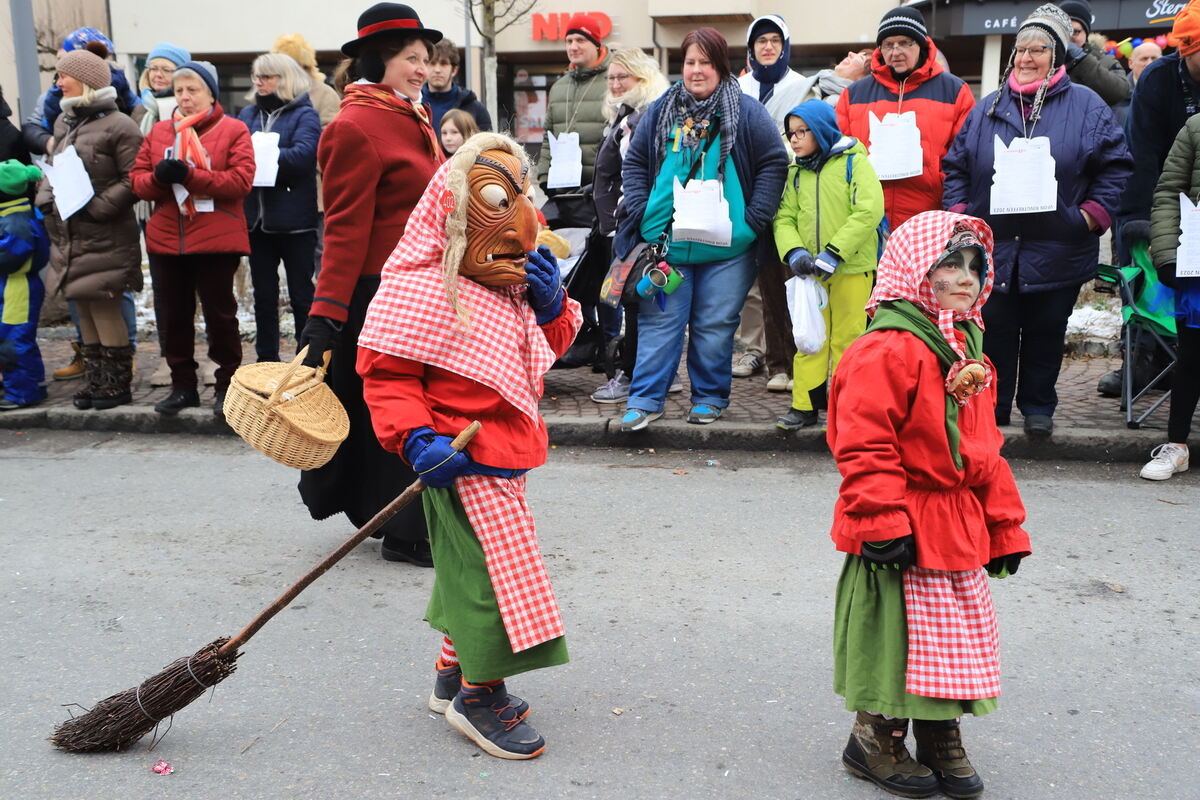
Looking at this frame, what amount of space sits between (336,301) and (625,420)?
8.63 feet

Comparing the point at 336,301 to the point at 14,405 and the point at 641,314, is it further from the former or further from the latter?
the point at 14,405

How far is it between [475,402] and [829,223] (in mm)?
3676

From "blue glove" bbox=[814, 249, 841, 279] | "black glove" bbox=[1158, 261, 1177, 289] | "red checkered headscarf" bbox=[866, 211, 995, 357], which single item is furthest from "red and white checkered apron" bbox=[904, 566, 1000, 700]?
"black glove" bbox=[1158, 261, 1177, 289]

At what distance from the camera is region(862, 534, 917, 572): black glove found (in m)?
2.84

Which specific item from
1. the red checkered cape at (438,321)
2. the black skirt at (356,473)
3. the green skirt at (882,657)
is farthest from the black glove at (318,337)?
the green skirt at (882,657)

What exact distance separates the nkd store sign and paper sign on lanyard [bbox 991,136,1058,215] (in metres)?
14.9

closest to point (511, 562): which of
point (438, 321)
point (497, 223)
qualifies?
point (438, 321)

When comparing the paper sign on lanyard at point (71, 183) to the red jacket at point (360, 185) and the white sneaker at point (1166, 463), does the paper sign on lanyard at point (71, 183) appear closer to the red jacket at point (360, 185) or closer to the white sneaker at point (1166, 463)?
the red jacket at point (360, 185)

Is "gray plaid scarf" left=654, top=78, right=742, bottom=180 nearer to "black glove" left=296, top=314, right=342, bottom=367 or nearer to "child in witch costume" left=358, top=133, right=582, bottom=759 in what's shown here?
"black glove" left=296, top=314, right=342, bottom=367

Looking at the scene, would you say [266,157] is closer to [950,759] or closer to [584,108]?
[584,108]

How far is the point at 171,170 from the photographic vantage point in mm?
6727

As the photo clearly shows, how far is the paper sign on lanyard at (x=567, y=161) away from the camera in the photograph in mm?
8086

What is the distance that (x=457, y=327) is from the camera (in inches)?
125

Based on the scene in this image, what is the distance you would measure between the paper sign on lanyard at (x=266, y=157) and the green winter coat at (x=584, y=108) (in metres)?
1.90
